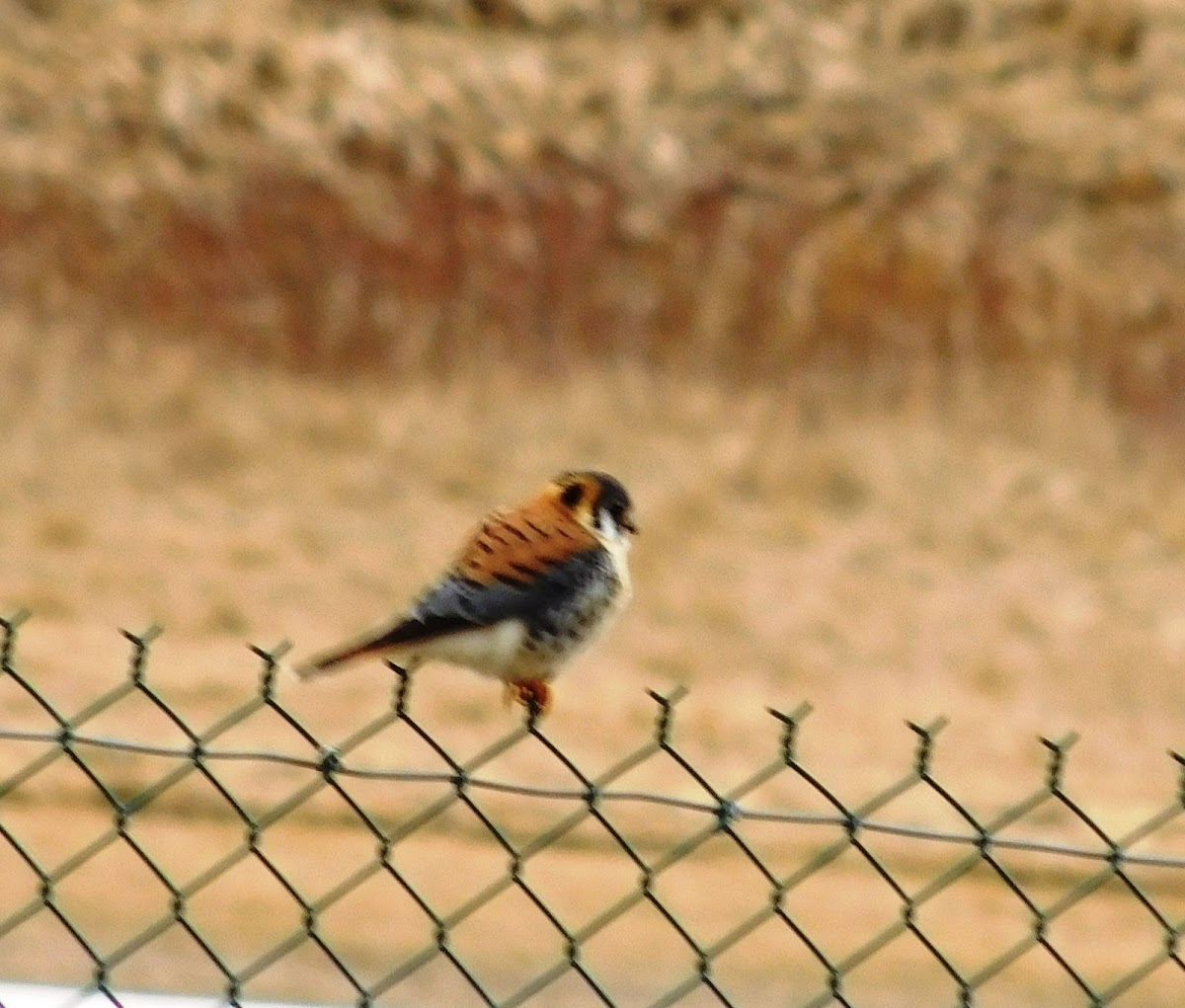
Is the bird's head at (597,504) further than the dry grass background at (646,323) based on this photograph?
No

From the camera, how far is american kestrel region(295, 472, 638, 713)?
11.0ft

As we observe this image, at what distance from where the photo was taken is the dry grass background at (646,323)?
34.7 feet

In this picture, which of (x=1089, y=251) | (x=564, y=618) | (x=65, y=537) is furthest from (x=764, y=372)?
(x=564, y=618)

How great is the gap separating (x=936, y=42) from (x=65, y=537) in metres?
6.07

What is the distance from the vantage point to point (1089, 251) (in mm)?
13016

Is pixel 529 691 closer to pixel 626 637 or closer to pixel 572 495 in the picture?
pixel 572 495

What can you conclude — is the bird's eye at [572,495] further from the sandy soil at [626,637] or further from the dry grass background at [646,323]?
the dry grass background at [646,323]

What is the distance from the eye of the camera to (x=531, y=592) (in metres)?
3.48

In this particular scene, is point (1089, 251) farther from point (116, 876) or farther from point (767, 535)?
point (116, 876)

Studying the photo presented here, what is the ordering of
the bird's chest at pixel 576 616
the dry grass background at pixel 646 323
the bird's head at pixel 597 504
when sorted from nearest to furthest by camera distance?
1. the bird's chest at pixel 576 616
2. the bird's head at pixel 597 504
3. the dry grass background at pixel 646 323

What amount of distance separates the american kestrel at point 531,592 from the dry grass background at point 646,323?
5927mm

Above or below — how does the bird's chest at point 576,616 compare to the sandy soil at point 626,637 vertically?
below

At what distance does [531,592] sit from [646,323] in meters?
9.38

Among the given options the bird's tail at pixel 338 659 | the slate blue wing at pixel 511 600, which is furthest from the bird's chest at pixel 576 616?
the bird's tail at pixel 338 659
